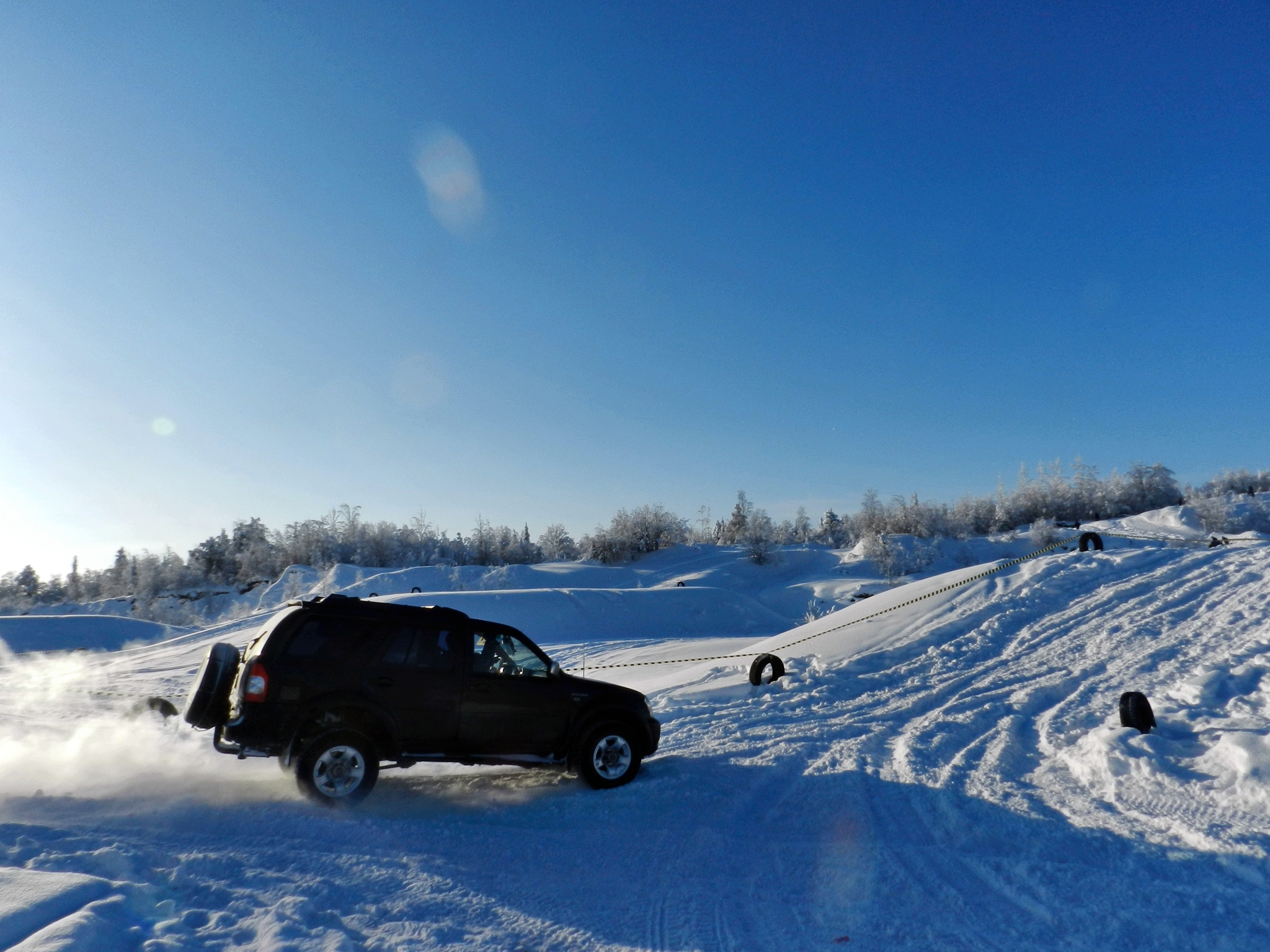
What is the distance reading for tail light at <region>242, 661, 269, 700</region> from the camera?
6.33 meters

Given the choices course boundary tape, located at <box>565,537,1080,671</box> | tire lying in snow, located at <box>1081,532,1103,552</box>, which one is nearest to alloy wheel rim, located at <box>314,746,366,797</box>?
course boundary tape, located at <box>565,537,1080,671</box>

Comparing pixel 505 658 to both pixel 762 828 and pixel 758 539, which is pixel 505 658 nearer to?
pixel 762 828

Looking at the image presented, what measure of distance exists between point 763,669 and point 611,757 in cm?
594

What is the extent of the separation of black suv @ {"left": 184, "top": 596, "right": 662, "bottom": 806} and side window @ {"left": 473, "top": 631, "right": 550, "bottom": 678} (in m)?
0.01

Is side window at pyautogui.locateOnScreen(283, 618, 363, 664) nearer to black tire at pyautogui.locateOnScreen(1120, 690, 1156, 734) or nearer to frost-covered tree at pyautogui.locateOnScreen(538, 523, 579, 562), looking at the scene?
black tire at pyautogui.locateOnScreen(1120, 690, 1156, 734)

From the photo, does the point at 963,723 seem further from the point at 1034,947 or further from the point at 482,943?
the point at 482,943

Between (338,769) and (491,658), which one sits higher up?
(491,658)

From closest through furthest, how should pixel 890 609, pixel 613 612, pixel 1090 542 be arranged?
pixel 890 609 < pixel 1090 542 < pixel 613 612

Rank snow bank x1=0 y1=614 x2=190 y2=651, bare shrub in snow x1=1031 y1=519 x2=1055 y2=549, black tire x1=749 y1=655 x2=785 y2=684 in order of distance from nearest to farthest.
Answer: black tire x1=749 y1=655 x2=785 y2=684 < snow bank x1=0 y1=614 x2=190 y2=651 < bare shrub in snow x1=1031 y1=519 x2=1055 y2=549

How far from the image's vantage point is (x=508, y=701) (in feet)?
23.8

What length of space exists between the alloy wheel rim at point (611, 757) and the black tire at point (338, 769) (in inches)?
86.2

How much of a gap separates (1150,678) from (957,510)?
277 ft

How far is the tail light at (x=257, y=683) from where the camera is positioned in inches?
249

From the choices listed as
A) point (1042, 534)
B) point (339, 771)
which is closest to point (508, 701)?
A: point (339, 771)
